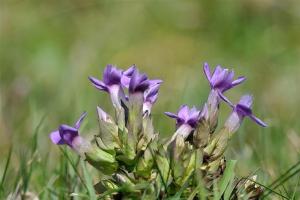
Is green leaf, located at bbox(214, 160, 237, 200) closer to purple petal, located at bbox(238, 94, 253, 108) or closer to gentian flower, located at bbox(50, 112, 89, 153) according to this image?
purple petal, located at bbox(238, 94, 253, 108)

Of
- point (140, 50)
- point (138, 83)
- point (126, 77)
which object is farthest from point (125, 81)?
point (140, 50)

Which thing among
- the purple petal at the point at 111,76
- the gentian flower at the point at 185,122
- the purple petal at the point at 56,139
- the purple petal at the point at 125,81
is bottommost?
the purple petal at the point at 56,139

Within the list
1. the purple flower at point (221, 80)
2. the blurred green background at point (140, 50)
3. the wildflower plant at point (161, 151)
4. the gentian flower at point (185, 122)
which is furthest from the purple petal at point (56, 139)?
the blurred green background at point (140, 50)

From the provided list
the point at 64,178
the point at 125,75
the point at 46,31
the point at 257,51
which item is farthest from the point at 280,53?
the point at 125,75

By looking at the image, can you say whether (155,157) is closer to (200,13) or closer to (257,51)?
(257,51)

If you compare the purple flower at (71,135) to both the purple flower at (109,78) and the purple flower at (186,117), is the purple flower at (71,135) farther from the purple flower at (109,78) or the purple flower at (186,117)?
the purple flower at (186,117)

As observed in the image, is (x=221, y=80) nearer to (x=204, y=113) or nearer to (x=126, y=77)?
(x=204, y=113)

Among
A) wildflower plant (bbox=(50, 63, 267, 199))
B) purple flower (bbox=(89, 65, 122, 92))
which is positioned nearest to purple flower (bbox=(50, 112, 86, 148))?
wildflower plant (bbox=(50, 63, 267, 199))
